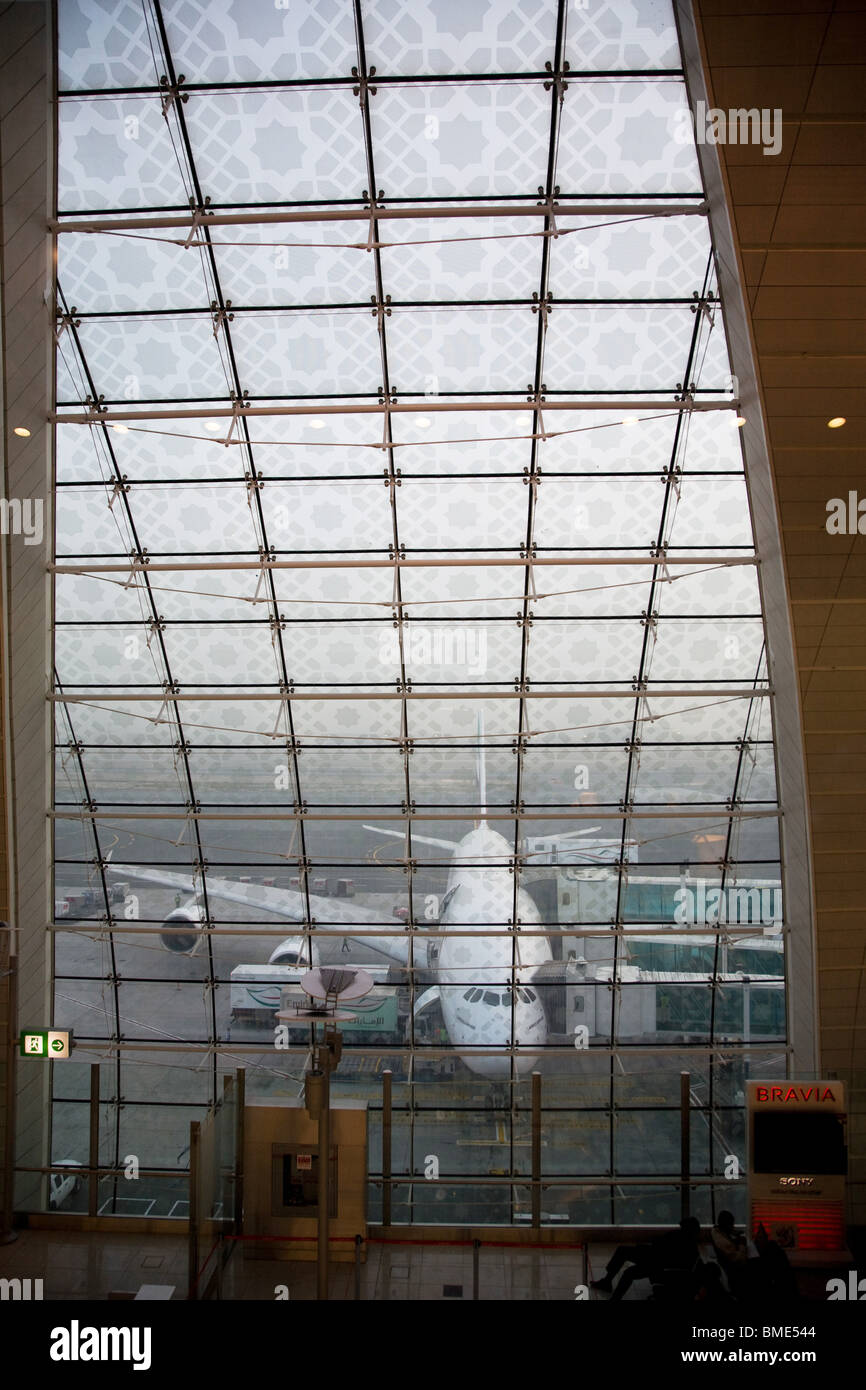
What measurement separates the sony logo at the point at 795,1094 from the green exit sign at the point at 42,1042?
30.9 ft

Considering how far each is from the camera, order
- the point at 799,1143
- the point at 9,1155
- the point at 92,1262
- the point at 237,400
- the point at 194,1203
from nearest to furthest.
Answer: the point at 194,1203 → the point at 92,1262 → the point at 799,1143 → the point at 9,1155 → the point at 237,400

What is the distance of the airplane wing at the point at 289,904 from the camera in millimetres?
17375

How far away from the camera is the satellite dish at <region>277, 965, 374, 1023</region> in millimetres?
10852

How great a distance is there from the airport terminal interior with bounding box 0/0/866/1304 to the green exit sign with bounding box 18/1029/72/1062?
67mm

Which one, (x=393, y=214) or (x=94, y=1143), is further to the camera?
(x=94, y=1143)

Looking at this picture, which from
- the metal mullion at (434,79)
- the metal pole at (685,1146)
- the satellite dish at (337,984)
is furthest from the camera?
the metal pole at (685,1146)

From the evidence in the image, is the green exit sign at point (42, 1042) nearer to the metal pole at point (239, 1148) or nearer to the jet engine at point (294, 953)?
the metal pole at point (239, 1148)

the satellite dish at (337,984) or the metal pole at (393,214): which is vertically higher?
the metal pole at (393,214)

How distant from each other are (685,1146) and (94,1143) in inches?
296

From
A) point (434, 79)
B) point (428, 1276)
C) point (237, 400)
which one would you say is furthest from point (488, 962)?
point (434, 79)

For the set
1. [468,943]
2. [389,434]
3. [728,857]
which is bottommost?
[468,943]

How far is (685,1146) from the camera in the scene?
41.1 feet

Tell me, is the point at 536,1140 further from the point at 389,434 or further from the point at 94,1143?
the point at 389,434

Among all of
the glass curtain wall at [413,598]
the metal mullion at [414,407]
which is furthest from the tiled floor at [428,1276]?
the metal mullion at [414,407]
